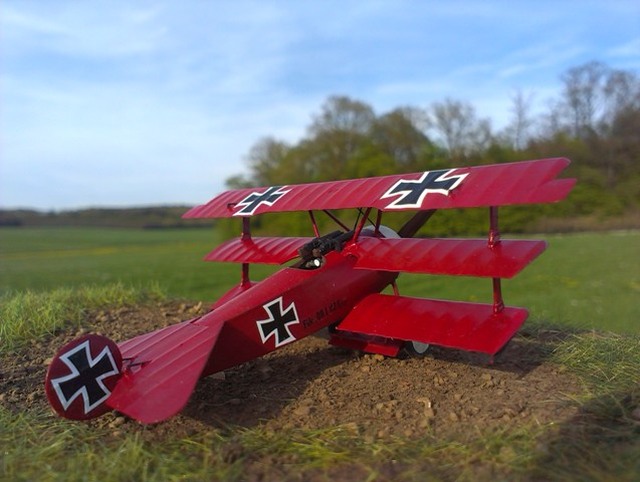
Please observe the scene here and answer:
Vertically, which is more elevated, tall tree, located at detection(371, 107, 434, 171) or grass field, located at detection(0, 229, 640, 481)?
tall tree, located at detection(371, 107, 434, 171)

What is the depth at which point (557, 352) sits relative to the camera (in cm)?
483

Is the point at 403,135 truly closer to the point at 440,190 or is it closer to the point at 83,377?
the point at 440,190

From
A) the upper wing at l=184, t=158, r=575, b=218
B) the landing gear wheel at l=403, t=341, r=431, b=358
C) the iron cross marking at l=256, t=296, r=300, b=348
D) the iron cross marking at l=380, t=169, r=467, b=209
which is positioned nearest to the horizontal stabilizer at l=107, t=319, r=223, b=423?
the iron cross marking at l=256, t=296, r=300, b=348

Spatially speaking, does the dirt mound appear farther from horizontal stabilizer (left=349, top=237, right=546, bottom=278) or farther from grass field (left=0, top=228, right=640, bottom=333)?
grass field (left=0, top=228, right=640, bottom=333)

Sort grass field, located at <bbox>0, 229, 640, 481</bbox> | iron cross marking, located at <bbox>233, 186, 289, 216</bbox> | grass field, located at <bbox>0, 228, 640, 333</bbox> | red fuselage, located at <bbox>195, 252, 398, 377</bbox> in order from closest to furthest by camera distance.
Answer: grass field, located at <bbox>0, 229, 640, 481</bbox> → red fuselage, located at <bbox>195, 252, 398, 377</bbox> → iron cross marking, located at <bbox>233, 186, 289, 216</bbox> → grass field, located at <bbox>0, 228, 640, 333</bbox>

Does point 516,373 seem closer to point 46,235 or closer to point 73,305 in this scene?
point 73,305

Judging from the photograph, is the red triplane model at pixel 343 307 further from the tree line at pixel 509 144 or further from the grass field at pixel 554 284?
the tree line at pixel 509 144

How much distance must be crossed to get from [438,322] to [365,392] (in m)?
0.81

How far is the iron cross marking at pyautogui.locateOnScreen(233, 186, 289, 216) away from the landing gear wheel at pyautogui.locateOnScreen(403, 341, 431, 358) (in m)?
1.91

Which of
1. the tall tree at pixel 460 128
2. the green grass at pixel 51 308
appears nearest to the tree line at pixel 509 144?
the tall tree at pixel 460 128

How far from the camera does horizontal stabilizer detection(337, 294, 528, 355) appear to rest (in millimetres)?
3836

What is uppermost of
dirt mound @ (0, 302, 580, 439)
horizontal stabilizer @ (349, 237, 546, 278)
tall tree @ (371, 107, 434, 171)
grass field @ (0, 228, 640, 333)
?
tall tree @ (371, 107, 434, 171)

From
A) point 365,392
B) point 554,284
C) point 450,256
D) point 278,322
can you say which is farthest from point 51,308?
point 554,284

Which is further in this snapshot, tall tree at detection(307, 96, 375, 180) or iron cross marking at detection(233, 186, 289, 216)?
tall tree at detection(307, 96, 375, 180)
